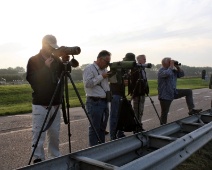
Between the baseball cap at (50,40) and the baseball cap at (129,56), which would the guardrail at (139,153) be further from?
the baseball cap at (129,56)

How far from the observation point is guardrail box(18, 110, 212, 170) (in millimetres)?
2732

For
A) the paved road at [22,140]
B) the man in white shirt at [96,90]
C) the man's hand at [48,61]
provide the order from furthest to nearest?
1. the paved road at [22,140]
2. the man in white shirt at [96,90]
3. the man's hand at [48,61]

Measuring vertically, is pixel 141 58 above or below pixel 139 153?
above

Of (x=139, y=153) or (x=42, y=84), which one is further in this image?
(x=42, y=84)

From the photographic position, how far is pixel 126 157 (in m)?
3.71

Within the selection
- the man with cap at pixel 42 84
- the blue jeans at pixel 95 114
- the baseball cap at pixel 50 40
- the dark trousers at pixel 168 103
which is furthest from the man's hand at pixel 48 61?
the dark trousers at pixel 168 103

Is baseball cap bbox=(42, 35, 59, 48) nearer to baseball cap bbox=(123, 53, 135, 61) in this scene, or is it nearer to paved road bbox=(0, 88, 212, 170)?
baseball cap bbox=(123, 53, 135, 61)

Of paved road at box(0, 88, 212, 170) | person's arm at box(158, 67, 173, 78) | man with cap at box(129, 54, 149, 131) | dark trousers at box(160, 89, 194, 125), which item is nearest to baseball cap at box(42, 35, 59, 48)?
paved road at box(0, 88, 212, 170)

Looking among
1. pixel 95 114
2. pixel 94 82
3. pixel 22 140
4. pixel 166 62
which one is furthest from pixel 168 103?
pixel 22 140

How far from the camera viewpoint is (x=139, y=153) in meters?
3.94

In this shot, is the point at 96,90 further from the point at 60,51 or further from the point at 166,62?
the point at 166,62

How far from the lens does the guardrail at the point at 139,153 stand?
108 inches

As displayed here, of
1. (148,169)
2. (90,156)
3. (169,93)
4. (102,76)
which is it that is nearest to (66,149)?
(102,76)

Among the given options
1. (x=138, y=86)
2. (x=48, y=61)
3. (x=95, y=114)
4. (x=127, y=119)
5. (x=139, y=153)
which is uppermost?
(x=48, y=61)
